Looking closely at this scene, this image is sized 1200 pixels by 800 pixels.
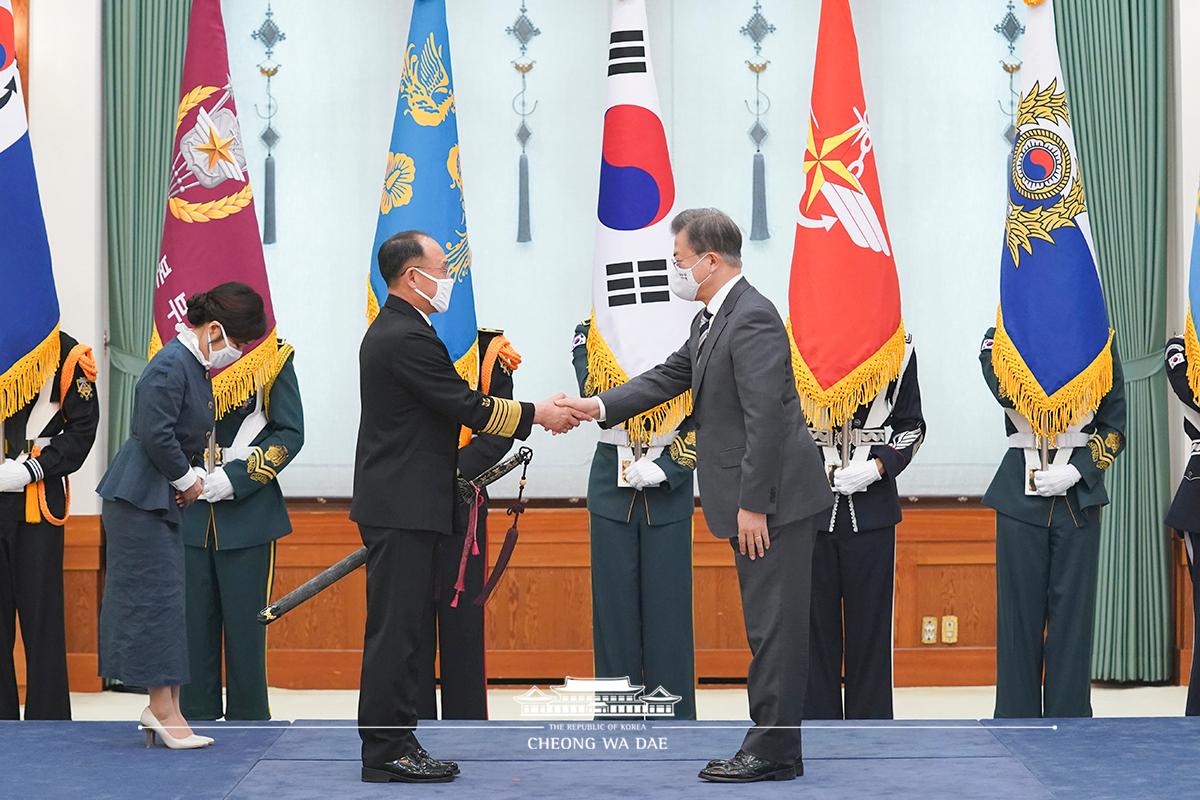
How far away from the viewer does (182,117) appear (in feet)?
12.9

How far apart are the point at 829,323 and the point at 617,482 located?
2.60 feet

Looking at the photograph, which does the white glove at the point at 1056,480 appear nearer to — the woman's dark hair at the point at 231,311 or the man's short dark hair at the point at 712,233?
the man's short dark hair at the point at 712,233

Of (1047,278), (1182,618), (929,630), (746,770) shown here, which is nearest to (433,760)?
(746,770)

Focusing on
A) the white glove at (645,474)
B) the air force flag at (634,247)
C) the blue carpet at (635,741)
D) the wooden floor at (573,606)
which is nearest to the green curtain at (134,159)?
the wooden floor at (573,606)

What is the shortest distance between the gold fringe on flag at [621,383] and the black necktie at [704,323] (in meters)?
0.72

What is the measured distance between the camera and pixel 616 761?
293 cm

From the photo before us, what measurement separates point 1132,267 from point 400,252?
3.34 metres

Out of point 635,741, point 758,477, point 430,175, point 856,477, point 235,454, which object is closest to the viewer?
point 758,477

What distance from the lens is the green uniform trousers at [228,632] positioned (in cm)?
365

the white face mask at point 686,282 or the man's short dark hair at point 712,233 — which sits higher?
the man's short dark hair at point 712,233

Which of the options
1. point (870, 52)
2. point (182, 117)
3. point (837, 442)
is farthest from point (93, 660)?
point (870, 52)

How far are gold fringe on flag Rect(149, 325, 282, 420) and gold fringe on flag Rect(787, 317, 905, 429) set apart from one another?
1.59 m

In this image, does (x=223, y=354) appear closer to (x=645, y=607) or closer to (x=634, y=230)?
(x=634, y=230)

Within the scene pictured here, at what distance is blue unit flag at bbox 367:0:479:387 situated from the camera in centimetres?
380
